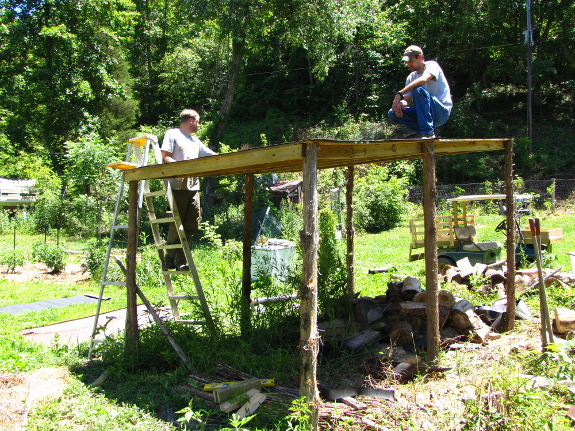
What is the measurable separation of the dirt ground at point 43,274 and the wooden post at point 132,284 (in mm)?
6251

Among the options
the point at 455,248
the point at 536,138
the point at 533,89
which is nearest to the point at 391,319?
the point at 455,248

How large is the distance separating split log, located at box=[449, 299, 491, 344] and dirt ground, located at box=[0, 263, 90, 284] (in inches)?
325

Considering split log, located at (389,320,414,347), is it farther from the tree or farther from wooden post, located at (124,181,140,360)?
the tree

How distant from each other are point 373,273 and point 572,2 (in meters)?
24.7

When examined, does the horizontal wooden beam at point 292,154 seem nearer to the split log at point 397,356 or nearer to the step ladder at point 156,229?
the step ladder at point 156,229

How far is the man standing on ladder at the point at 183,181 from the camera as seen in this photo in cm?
610

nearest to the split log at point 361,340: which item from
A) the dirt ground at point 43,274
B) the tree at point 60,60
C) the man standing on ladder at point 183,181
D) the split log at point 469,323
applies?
the split log at point 469,323

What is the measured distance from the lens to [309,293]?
12.6 feet

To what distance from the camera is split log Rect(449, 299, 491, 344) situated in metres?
5.52

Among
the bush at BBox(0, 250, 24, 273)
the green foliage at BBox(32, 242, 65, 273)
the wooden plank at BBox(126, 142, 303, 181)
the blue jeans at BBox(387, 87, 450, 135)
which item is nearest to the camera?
the wooden plank at BBox(126, 142, 303, 181)

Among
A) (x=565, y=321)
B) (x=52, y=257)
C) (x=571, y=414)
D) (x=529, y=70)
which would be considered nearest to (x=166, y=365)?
(x=571, y=414)

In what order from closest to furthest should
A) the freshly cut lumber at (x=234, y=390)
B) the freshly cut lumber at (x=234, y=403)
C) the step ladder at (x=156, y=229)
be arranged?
the freshly cut lumber at (x=234, y=403) → the freshly cut lumber at (x=234, y=390) → the step ladder at (x=156, y=229)

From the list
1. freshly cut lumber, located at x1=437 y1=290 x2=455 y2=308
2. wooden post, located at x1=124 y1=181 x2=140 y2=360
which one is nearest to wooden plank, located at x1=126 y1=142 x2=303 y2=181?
wooden post, located at x1=124 y1=181 x2=140 y2=360

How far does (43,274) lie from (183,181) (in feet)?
24.0
